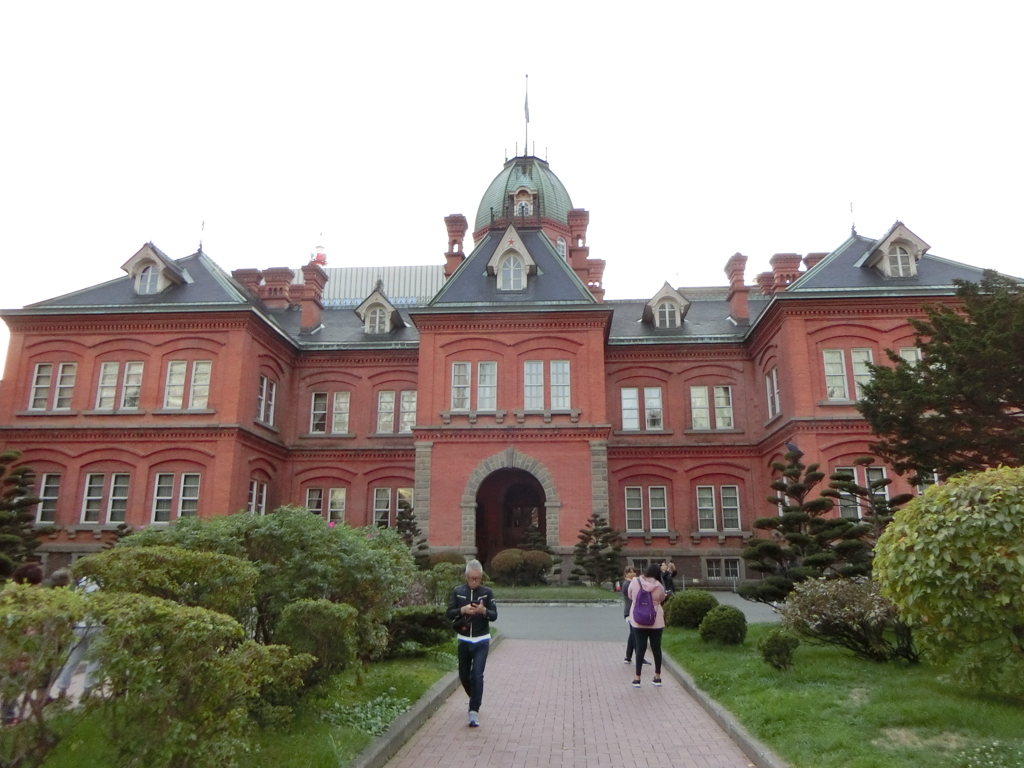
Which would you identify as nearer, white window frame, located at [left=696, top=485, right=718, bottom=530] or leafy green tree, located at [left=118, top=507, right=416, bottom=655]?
leafy green tree, located at [left=118, top=507, right=416, bottom=655]

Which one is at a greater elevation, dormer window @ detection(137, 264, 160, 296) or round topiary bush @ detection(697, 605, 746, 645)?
dormer window @ detection(137, 264, 160, 296)

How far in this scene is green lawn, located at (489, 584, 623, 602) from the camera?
20797mm

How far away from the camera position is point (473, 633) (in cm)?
802

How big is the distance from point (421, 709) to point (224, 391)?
21.7 m

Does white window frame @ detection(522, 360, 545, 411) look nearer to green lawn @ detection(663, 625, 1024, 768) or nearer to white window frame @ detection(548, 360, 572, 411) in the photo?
white window frame @ detection(548, 360, 572, 411)

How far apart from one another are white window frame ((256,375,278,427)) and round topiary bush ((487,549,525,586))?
11647mm

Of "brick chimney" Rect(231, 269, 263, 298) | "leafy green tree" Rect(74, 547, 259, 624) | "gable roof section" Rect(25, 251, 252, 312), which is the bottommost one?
"leafy green tree" Rect(74, 547, 259, 624)

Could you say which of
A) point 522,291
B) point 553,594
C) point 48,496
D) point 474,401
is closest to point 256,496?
point 48,496

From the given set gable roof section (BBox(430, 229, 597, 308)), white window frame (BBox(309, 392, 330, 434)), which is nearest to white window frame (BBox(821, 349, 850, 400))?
gable roof section (BBox(430, 229, 597, 308))

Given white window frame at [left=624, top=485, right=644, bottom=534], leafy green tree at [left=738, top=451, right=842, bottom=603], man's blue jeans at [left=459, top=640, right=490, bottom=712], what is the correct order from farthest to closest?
white window frame at [left=624, top=485, right=644, bottom=534] < leafy green tree at [left=738, top=451, right=842, bottom=603] < man's blue jeans at [left=459, top=640, right=490, bottom=712]

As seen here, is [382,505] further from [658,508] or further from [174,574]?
[174,574]

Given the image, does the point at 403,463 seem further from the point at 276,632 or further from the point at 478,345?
the point at 276,632

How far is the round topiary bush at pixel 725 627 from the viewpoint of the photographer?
1173cm

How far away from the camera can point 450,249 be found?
39469 millimetres
